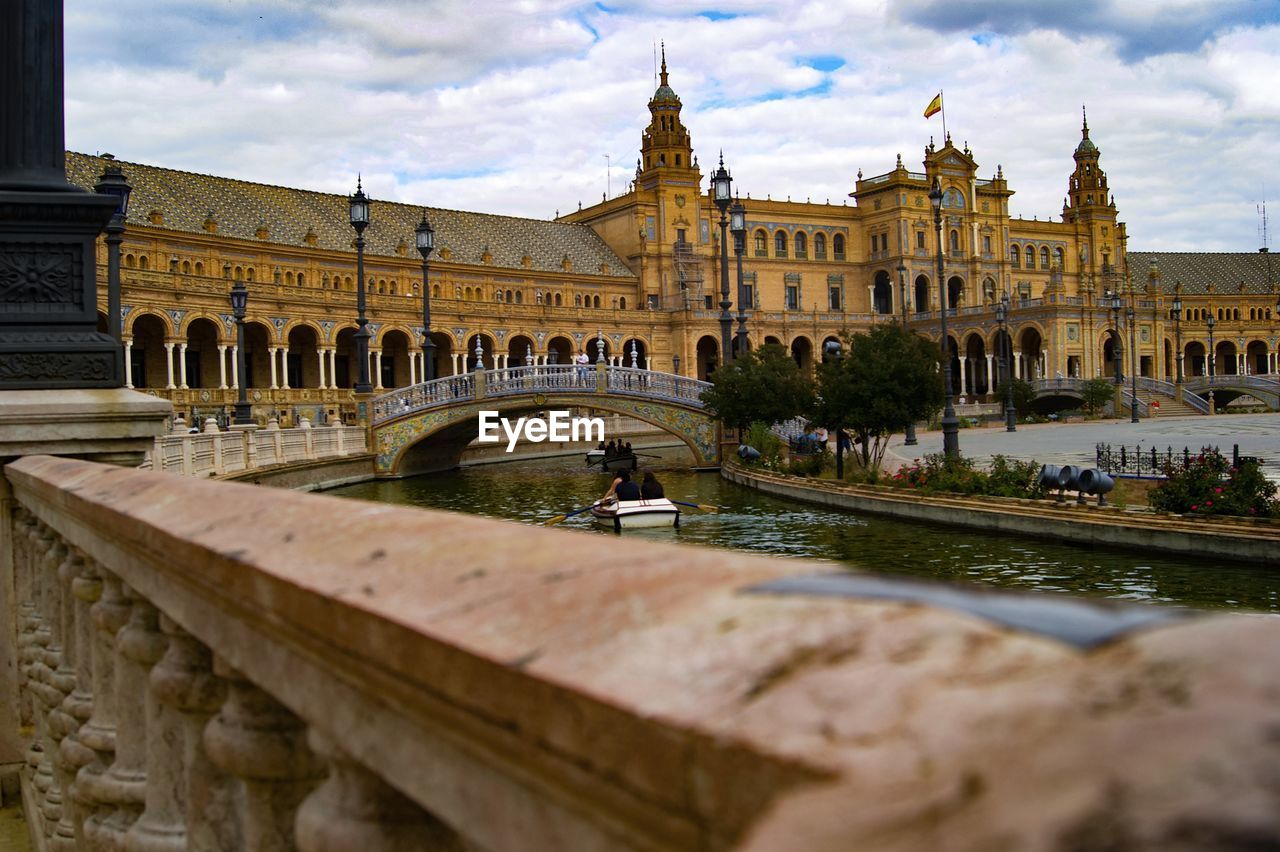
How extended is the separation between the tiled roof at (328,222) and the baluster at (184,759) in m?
44.0

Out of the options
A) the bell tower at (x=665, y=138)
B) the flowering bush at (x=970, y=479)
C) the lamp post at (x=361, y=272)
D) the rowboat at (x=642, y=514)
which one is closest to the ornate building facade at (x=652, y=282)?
the bell tower at (x=665, y=138)

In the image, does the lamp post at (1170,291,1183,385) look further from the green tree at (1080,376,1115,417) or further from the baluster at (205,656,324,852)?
the baluster at (205,656,324,852)

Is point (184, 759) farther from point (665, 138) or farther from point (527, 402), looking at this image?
point (665, 138)

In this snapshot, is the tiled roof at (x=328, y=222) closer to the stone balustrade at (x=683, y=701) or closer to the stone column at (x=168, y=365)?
the stone column at (x=168, y=365)

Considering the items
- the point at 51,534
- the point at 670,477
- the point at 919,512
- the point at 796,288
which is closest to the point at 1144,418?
the point at 796,288

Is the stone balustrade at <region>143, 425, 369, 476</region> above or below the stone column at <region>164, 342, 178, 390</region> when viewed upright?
below

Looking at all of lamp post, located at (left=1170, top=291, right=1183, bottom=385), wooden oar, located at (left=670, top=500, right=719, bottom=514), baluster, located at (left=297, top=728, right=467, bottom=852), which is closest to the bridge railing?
wooden oar, located at (left=670, top=500, right=719, bottom=514)

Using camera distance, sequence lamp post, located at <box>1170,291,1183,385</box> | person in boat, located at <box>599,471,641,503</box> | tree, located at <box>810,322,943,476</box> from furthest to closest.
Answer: lamp post, located at <box>1170,291,1183,385</box>
tree, located at <box>810,322,943,476</box>
person in boat, located at <box>599,471,641,503</box>

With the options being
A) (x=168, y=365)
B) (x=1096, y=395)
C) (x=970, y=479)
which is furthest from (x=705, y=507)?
(x=1096, y=395)

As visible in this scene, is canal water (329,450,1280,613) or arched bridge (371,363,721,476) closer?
canal water (329,450,1280,613)

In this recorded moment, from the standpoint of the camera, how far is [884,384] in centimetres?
2412

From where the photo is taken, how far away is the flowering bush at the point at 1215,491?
1447cm

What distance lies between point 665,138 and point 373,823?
7666 cm

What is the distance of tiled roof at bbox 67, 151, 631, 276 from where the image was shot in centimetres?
5181
